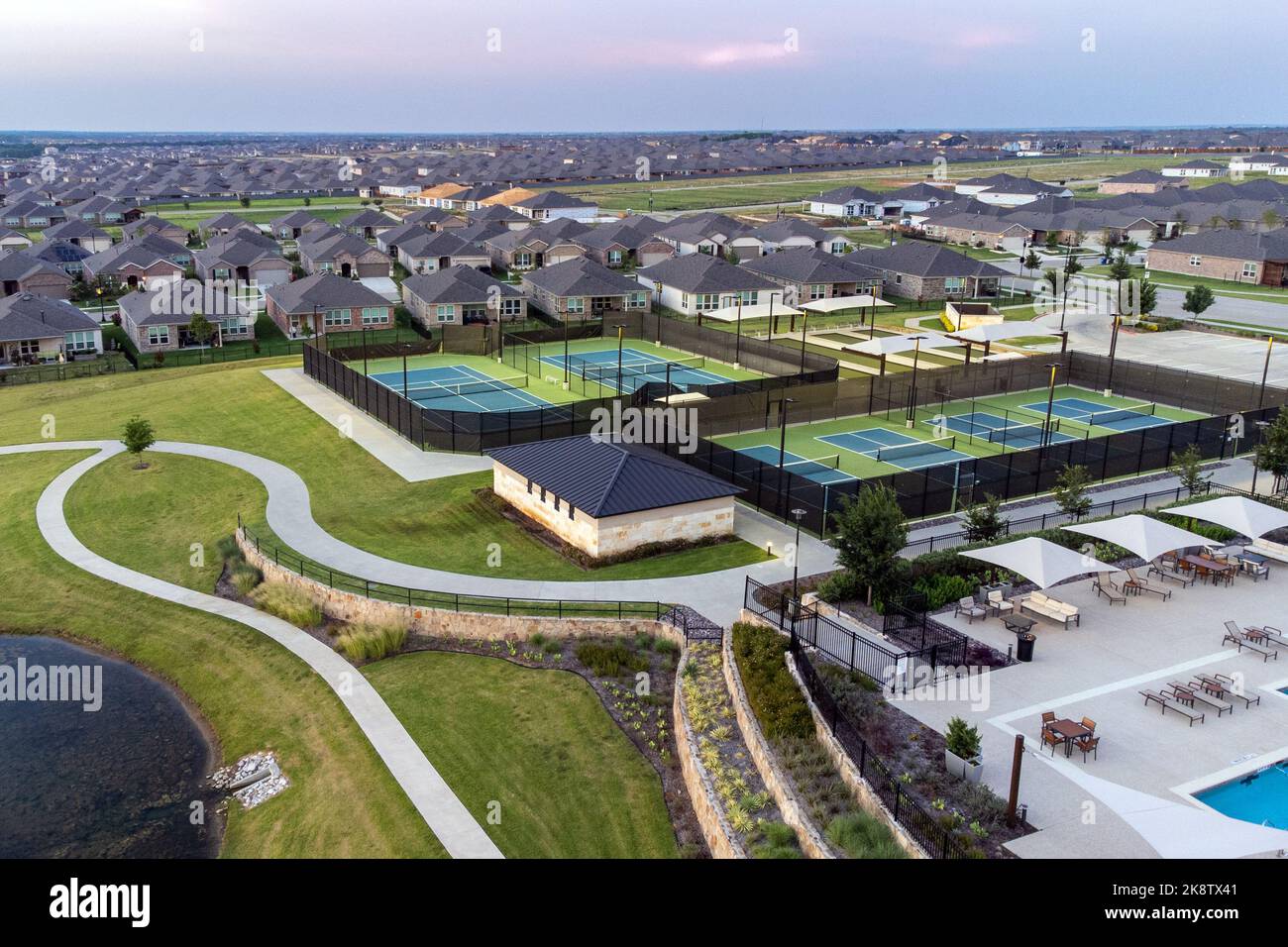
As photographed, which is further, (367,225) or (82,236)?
(367,225)

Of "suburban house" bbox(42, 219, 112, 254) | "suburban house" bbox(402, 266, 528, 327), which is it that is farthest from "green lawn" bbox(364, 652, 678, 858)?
"suburban house" bbox(42, 219, 112, 254)

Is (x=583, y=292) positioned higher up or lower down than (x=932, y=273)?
lower down

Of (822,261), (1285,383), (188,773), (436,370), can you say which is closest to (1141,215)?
(822,261)

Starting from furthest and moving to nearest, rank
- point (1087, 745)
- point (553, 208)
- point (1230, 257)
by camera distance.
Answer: point (553, 208) → point (1230, 257) → point (1087, 745)

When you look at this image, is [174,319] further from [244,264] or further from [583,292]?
[583,292]

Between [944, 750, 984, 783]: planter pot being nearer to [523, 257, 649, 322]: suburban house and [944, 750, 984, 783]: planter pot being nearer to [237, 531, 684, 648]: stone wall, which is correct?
[237, 531, 684, 648]: stone wall

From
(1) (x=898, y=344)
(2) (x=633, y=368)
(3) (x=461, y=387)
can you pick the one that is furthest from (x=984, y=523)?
(3) (x=461, y=387)

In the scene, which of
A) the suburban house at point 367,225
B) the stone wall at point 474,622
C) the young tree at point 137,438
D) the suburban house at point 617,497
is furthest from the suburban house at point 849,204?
the stone wall at point 474,622
